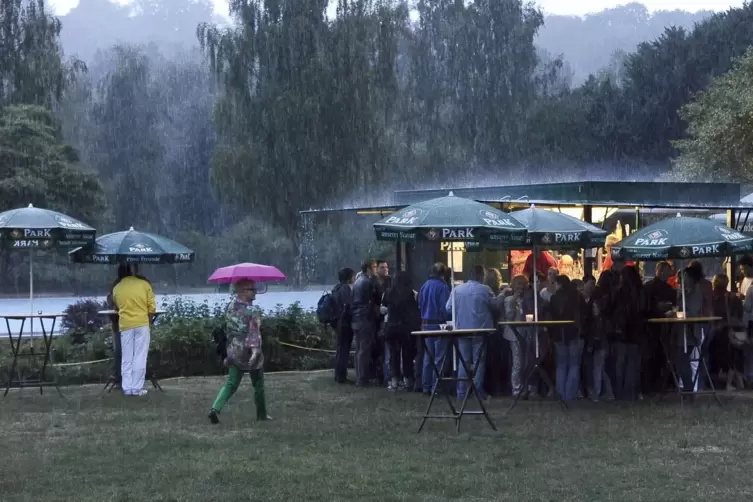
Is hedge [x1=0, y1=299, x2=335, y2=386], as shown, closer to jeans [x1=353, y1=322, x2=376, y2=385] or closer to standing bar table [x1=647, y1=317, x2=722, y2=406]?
jeans [x1=353, y1=322, x2=376, y2=385]

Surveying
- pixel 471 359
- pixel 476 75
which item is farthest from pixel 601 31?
pixel 471 359

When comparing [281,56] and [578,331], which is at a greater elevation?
[281,56]

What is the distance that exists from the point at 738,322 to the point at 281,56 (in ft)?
93.7

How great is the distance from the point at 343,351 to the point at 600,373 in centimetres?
410

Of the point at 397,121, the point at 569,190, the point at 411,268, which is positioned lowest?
the point at 411,268

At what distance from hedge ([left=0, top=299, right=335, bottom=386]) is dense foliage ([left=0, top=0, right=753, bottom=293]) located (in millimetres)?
15317

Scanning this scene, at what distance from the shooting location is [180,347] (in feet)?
58.8

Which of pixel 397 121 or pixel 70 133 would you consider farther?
pixel 70 133

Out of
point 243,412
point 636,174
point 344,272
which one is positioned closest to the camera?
point 243,412

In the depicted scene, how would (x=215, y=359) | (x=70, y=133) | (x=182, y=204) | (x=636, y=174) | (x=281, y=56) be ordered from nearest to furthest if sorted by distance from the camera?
(x=215, y=359)
(x=281, y=56)
(x=636, y=174)
(x=70, y=133)
(x=182, y=204)

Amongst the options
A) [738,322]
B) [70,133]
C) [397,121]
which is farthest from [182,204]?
[738,322]

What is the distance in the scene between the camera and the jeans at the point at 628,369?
1387 centimetres

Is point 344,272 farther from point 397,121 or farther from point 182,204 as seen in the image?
point 182,204

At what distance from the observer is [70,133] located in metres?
56.5
